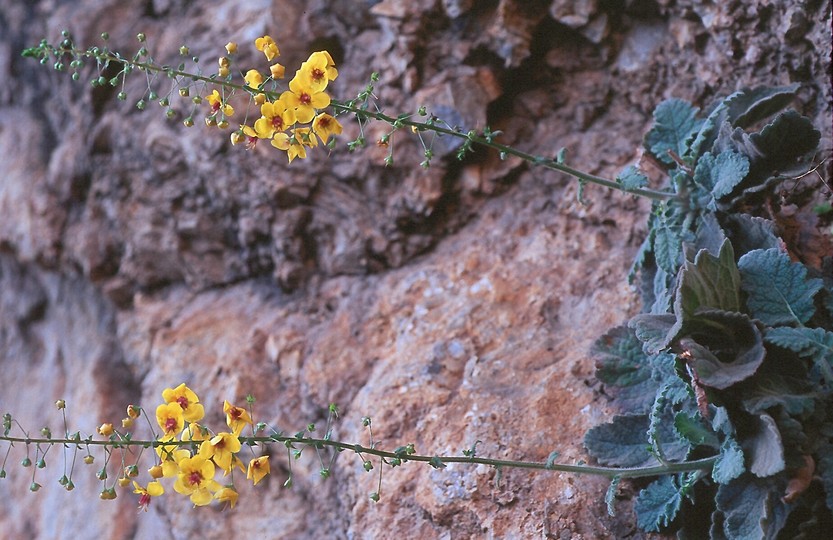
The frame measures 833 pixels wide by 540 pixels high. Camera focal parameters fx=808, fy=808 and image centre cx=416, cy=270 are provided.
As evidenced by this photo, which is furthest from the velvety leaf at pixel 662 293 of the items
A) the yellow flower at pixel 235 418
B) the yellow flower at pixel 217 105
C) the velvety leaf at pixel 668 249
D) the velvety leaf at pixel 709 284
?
the yellow flower at pixel 217 105

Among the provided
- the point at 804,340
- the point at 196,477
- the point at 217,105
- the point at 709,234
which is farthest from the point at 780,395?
the point at 217,105

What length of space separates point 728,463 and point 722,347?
286mm

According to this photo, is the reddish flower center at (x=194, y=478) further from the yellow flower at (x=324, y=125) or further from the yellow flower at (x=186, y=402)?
the yellow flower at (x=324, y=125)

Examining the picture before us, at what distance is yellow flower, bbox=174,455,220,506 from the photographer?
5.11 ft

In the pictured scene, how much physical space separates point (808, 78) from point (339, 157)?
1.44 m

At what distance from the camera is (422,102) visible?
2615 millimetres

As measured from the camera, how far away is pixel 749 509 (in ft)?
5.43

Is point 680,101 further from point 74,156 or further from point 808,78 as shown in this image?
point 74,156

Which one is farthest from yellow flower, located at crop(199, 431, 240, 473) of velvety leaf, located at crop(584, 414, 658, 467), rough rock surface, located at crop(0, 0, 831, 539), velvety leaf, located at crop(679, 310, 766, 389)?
velvety leaf, located at crop(679, 310, 766, 389)

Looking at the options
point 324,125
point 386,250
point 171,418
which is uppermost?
point 324,125

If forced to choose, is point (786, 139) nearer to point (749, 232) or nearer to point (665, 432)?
point (749, 232)

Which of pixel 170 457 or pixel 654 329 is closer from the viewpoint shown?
pixel 170 457

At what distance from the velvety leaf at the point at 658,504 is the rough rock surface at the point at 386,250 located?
0.07 meters

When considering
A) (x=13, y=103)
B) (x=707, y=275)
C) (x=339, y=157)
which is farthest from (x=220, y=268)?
(x=707, y=275)
